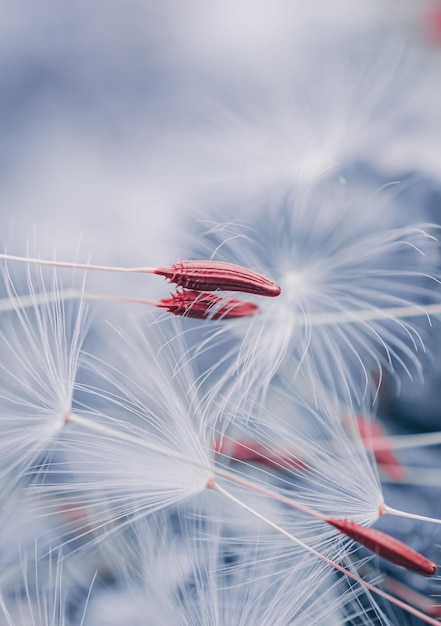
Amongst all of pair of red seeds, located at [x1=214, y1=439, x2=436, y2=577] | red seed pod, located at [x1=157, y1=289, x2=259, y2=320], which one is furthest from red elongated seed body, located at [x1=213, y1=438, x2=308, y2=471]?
red seed pod, located at [x1=157, y1=289, x2=259, y2=320]

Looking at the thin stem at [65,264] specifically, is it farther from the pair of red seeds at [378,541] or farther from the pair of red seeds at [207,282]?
the pair of red seeds at [378,541]

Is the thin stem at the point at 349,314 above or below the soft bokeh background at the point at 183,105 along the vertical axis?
below

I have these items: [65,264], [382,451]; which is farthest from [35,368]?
[382,451]

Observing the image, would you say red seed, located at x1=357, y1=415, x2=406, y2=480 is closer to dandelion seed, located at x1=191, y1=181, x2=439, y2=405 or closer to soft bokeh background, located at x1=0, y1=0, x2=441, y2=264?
dandelion seed, located at x1=191, y1=181, x2=439, y2=405

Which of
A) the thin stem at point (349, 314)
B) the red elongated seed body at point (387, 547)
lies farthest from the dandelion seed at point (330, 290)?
the red elongated seed body at point (387, 547)

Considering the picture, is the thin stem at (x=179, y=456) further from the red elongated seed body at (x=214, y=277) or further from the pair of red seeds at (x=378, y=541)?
the red elongated seed body at (x=214, y=277)

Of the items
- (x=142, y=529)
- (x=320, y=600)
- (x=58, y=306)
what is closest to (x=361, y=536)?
(x=320, y=600)

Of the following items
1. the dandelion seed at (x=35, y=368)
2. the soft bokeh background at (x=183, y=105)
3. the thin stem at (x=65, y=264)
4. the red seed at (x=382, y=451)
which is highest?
the soft bokeh background at (x=183, y=105)
